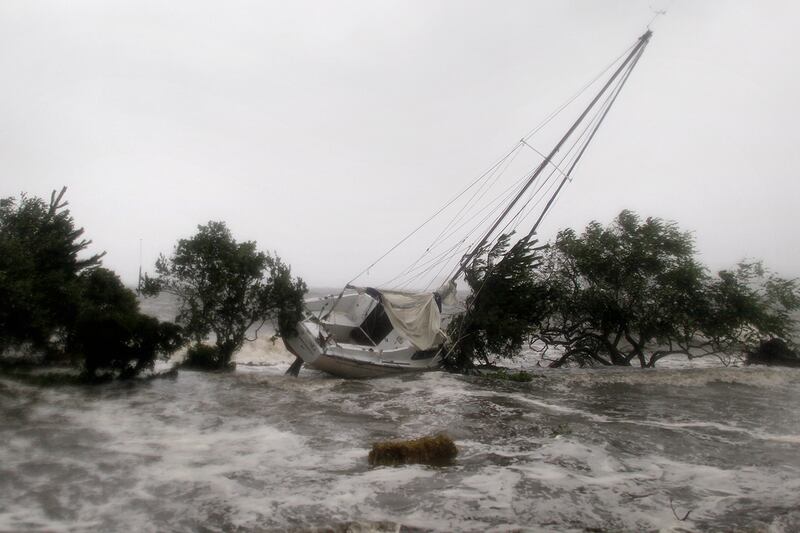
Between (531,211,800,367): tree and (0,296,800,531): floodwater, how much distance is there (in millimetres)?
7727

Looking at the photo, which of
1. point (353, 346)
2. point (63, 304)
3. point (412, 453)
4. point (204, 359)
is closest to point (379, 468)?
point (412, 453)

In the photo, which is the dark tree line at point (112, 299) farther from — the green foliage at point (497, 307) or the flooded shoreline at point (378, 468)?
the green foliage at point (497, 307)

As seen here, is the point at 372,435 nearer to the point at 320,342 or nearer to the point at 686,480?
the point at 686,480

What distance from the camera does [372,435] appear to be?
1197cm

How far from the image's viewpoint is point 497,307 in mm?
24062

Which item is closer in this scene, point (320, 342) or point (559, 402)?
point (559, 402)

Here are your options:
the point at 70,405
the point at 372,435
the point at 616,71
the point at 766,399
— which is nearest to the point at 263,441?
the point at 372,435

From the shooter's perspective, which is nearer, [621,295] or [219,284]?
[219,284]

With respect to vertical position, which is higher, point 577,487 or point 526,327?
point 526,327

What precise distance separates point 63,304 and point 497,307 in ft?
58.7

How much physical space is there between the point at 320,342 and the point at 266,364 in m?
11.5

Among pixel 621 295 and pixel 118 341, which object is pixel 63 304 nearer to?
pixel 118 341

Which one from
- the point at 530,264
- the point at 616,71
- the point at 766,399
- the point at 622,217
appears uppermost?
the point at 616,71

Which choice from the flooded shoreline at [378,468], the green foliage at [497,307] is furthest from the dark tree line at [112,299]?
the green foliage at [497,307]
